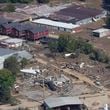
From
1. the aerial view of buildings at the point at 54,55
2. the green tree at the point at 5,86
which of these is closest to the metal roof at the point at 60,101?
the aerial view of buildings at the point at 54,55

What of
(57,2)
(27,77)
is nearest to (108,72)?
(27,77)

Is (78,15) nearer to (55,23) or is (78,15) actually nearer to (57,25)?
(55,23)

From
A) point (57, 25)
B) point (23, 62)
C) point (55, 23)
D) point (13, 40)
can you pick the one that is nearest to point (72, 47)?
point (23, 62)

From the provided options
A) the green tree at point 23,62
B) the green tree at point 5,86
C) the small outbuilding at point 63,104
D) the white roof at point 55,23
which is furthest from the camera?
the white roof at point 55,23

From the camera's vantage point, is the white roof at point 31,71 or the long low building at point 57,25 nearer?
the white roof at point 31,71

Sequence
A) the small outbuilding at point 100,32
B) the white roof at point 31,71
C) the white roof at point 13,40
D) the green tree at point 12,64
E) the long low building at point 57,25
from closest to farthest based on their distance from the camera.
Result: the green tree at point 12,64, the white roof at point 31,71, the white roof at point 13,40, the small outbuilding at point 100,32, the long low building at point 57,25

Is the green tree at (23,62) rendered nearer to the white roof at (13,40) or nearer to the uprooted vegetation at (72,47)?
the uprooted vegetation at (72,47)

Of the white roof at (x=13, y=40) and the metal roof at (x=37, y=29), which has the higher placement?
the metal roof at (x=37, y=29)
